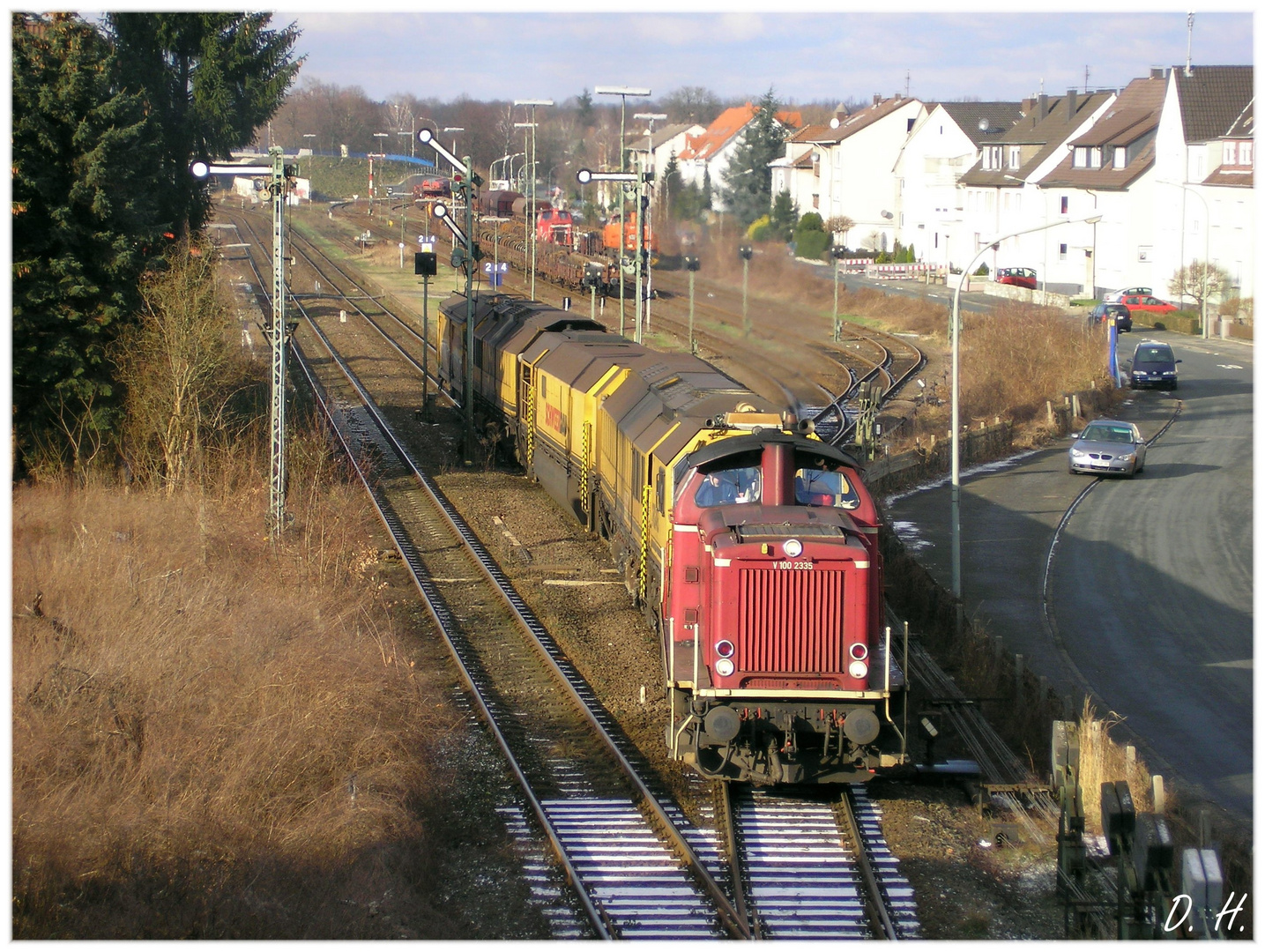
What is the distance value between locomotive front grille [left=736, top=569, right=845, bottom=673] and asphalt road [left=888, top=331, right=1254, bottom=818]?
4.74 metres

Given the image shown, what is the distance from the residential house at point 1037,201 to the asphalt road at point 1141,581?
101ft

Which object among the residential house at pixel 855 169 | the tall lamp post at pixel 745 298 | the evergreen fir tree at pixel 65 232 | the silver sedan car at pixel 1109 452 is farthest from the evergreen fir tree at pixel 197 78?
the silver sedan car at pixel 1109 452

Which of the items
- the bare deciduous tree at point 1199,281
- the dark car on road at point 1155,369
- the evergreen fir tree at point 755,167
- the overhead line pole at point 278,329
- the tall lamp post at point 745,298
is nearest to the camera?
the overhead line pole at point 278,329

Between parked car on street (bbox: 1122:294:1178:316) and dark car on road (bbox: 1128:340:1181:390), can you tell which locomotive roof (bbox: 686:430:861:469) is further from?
parked car on street (bbox: 1122:294:1178:316)

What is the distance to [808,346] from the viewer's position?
70.2 feet

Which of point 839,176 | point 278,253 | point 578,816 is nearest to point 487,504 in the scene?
point 278,253

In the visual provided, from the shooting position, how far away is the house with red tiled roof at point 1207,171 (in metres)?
54.3

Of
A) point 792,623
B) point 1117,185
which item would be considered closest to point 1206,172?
point 1117,185

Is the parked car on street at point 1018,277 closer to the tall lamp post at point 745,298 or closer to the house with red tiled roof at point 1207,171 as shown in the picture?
the house with red tiled roof at point 1207,171

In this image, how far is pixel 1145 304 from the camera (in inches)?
2331

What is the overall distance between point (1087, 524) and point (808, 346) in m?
9.67

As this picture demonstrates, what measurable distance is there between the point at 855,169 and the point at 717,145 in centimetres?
1880

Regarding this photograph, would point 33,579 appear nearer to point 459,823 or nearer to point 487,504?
point 459,823

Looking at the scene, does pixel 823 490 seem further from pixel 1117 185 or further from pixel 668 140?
pixel 1117 185
